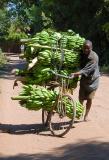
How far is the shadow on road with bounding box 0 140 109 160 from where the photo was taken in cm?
967

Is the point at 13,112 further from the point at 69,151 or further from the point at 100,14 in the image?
the point at 100,14

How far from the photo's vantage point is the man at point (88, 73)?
12.2 metres

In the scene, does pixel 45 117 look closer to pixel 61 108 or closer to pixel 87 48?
pixel 61 108

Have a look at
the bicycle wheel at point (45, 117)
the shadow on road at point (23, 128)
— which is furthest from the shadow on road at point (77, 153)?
the bicycle wheel at point (45, 117)

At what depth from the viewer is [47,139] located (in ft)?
37.8

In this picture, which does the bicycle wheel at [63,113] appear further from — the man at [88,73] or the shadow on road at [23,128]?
the man at [88,73]

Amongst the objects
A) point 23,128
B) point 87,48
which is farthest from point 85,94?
point 23,128

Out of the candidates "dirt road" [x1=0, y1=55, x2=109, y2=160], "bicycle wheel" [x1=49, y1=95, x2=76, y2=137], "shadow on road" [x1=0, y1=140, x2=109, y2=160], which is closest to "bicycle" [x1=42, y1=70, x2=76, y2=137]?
"bicycle wheel" [x1=49, y1=95, x2=76, y2=137]

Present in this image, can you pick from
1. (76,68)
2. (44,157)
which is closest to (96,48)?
(76,68)

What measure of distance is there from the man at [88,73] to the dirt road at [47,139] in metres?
0.68

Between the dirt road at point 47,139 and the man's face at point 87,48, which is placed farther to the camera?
the man's face at point 87,48

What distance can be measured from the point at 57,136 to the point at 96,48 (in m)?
28.0

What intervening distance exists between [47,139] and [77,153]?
1525 millimetres

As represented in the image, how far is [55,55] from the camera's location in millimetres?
12117
